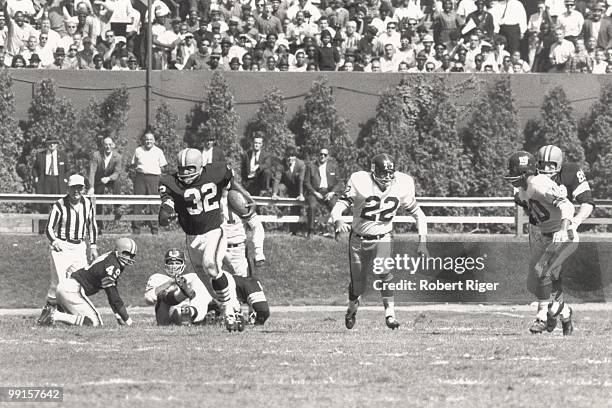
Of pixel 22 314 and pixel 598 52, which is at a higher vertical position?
pixel 598 52

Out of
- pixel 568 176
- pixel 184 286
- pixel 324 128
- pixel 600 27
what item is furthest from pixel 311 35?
pixel 568 176

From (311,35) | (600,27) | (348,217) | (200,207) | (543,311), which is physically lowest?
(543,311)

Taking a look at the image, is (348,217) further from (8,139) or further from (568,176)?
(568,176)

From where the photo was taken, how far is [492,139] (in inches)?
892

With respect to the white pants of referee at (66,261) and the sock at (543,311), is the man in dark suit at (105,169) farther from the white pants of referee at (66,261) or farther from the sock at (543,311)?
the sock at (543,311)

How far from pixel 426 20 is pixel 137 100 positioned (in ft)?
16.2

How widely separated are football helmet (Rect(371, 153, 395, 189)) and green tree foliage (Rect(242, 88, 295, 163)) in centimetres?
833

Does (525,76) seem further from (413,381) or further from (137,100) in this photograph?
(413,381)

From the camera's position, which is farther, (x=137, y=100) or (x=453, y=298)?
(x=137, y=100)

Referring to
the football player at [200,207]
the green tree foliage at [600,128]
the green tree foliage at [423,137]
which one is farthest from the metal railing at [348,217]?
the football player at [200,207]

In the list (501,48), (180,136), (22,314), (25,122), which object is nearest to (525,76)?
(501,48)

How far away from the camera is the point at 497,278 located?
20.3 meters

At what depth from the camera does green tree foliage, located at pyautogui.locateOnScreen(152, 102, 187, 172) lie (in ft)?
70.8

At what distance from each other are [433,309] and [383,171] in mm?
5701
